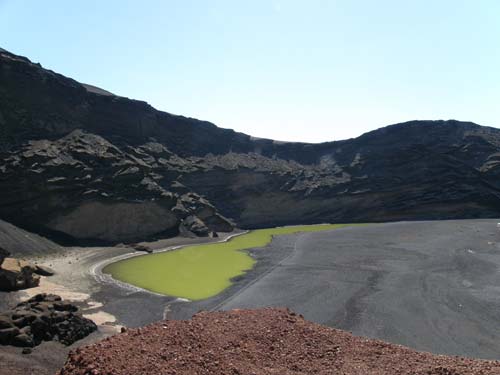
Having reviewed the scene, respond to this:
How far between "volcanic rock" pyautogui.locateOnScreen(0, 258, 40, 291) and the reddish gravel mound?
22.3m

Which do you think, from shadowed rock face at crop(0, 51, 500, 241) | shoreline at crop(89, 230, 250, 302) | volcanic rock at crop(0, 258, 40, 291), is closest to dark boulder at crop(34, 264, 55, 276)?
volcanic rock at crop(0, 258, 40, 291)

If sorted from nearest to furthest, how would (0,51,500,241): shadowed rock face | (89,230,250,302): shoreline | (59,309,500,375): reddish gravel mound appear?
(59,309,500,375): reddish gravel mound
(89,230,250,302): shoreline
(0,51,500,241): shadowed rock face

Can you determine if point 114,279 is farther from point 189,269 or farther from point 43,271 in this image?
point 189,269

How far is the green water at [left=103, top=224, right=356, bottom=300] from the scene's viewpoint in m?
37.3

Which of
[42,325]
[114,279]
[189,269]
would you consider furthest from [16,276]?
[189,269]

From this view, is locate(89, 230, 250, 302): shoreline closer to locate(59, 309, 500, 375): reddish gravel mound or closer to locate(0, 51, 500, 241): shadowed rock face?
locate(0, 51, 500, 241): shadowed rock face

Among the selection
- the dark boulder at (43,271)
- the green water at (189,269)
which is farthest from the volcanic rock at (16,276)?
the green water at (189,269)

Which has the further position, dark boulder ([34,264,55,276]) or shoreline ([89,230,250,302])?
dark boulder ([34,264,55,276])

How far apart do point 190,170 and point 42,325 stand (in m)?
66.8

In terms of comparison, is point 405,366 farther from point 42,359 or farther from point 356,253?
point 356,253

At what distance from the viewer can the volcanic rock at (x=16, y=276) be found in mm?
32056

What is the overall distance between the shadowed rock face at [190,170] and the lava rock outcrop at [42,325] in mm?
35062

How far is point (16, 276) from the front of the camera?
3288cm

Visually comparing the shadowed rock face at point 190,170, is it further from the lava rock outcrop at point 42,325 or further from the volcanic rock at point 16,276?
the lava rock outcrop at point 42,325
